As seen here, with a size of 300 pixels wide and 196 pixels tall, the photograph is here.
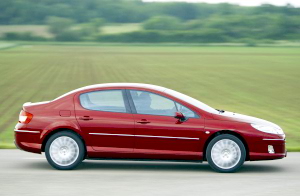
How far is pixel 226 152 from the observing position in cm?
869

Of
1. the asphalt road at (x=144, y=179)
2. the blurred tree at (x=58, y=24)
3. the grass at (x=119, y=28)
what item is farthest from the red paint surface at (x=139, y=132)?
the grass at (x=119, y=28)

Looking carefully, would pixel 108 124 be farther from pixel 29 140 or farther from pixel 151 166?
pixel 29 140

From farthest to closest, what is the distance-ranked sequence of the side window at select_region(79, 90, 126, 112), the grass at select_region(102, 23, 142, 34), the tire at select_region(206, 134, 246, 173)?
the grass at select_region(102, 23, 142, 34) → the side window at select_region(79, 90, 126, 112) → the tire at select_region(206, 134, 246, 173)

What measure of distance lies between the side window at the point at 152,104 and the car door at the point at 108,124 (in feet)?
0.50

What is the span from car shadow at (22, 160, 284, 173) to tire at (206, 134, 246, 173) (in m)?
0.30

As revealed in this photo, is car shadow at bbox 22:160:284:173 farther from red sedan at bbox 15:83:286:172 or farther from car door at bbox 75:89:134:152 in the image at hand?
car door at bbox 75:89:134:152

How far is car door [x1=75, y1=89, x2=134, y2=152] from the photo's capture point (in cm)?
882

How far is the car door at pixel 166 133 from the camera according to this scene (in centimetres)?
872

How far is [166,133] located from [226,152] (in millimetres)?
846

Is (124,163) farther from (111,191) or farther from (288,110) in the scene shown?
(288,110)

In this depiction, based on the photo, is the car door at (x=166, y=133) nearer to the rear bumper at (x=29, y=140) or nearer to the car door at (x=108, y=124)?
the car door at (x=108, y=124)

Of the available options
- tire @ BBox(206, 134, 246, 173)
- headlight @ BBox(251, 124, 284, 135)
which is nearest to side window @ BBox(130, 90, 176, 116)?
tire @ BBox(206, 134, 246, 173)

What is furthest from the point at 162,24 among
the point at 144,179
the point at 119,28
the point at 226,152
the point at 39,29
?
the point at 144,179

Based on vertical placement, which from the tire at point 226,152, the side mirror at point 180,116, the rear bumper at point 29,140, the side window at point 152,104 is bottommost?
the tire at point 226,152
